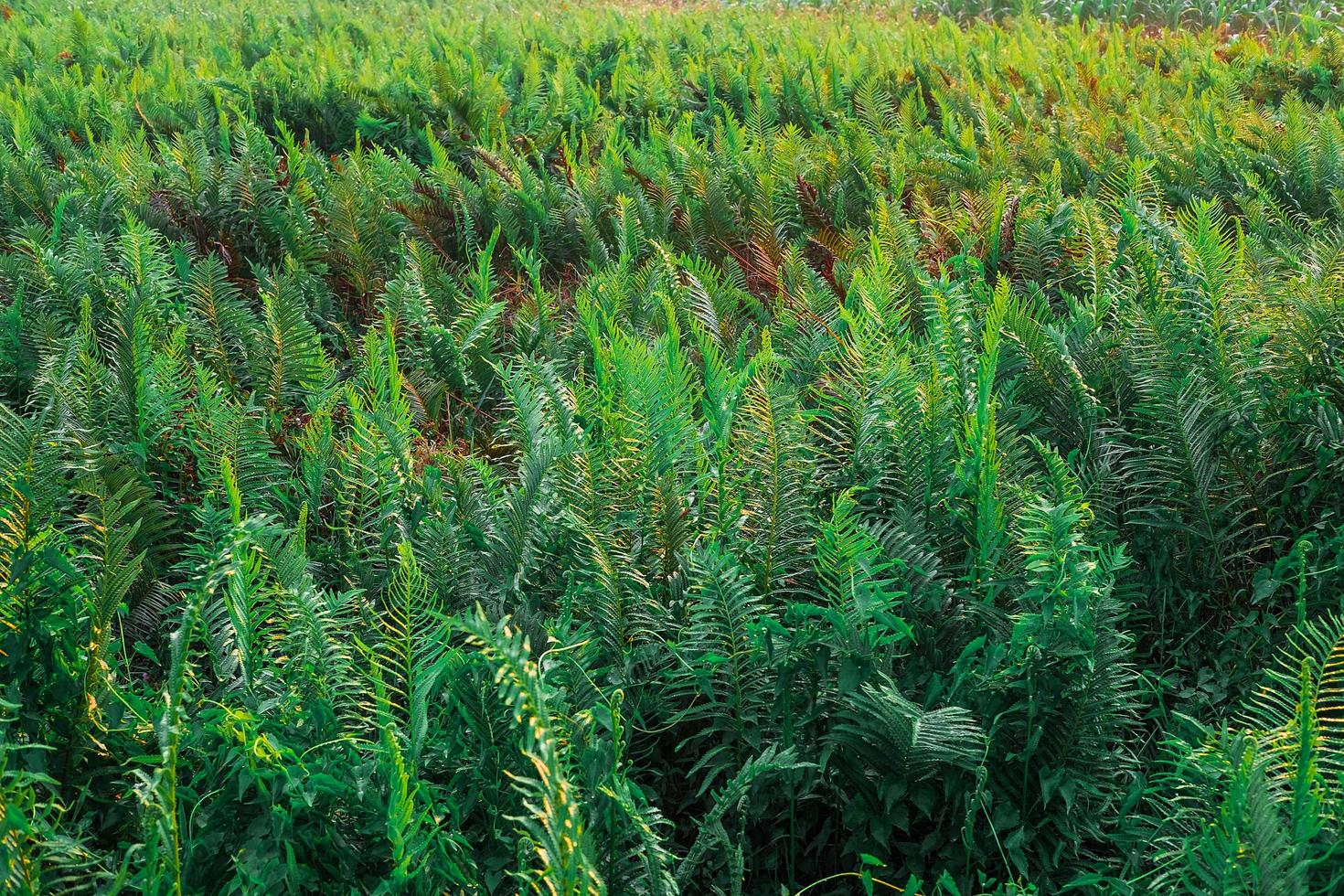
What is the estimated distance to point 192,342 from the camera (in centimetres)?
359

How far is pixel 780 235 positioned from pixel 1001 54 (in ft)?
11.7

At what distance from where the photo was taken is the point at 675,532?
2.39 meters

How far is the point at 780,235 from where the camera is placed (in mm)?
4473

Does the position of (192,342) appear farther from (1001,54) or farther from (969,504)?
(1001,54)

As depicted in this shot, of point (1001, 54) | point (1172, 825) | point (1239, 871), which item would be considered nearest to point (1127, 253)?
point (1172, 825)

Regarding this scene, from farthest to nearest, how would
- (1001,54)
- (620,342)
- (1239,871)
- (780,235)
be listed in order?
(1001,54) → (780,235) → (620,342) → (1239,871)

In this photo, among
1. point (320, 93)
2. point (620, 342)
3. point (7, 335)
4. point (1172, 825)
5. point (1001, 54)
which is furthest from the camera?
point (1001, 54)

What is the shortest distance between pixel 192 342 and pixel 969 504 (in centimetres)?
247

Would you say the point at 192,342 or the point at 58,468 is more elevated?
the point at 58,468

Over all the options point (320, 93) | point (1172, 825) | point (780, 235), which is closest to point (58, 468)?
point (1172, 825)

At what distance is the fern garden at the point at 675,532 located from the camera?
184 centimetres

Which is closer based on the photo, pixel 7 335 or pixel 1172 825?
pixel 1172 825

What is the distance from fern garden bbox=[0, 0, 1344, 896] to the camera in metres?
1.84

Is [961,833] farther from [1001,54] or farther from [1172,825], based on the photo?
[1001,54]
